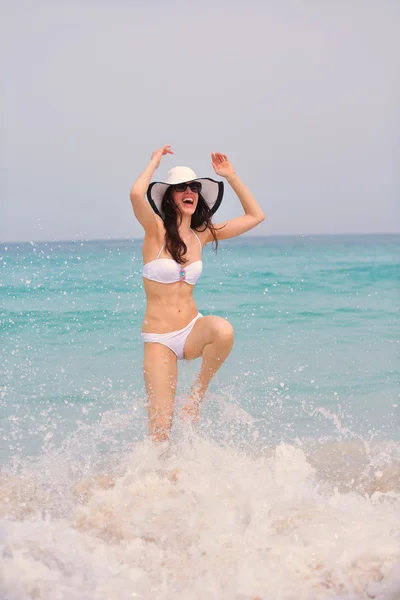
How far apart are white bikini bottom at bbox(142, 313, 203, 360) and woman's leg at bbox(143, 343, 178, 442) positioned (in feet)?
0.09

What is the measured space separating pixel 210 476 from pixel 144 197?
1.69 metres

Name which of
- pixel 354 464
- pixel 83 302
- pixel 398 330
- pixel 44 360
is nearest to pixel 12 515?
pixel 354 464

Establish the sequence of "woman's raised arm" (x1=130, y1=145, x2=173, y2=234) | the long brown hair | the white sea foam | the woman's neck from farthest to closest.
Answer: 1. the woman's neck
2. the long brown hair
3. "woman's raised arm" (x1=130, y1=145, x2=173, y2=234)
4. the white sea foam

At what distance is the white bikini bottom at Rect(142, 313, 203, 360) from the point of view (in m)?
4.55

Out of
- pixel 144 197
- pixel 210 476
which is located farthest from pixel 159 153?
pixel 210 476

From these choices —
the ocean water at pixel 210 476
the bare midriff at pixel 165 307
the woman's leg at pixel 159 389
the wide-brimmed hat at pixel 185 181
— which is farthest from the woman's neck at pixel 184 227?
the ocean water at pixel 210 476

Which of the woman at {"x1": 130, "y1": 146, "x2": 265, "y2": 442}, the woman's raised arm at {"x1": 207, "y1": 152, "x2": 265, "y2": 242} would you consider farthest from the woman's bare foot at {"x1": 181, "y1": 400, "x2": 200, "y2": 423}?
the woman's raised arm at {"x1": 207, "y1": 152, "x2": 265, "y2": 242}

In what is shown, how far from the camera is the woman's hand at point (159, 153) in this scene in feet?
14.6

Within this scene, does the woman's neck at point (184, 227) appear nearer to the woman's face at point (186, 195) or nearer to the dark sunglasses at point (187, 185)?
the woman's face at point (186, 195)

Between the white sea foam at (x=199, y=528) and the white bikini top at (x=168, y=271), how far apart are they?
3.32 feet

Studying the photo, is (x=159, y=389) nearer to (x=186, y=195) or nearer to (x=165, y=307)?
(x=165, y=307)

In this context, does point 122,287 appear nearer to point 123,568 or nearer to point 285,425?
point 285,425

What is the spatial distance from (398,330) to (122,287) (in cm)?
889

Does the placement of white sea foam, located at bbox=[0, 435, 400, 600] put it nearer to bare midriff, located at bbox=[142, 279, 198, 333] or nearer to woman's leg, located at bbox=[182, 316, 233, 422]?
woman's leg, located at bbox=[182, 316, 233, 422]
